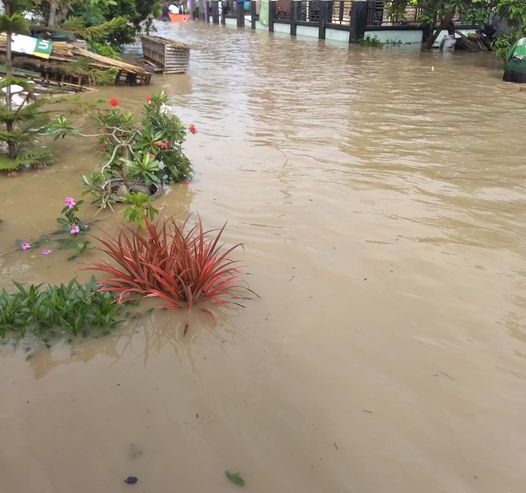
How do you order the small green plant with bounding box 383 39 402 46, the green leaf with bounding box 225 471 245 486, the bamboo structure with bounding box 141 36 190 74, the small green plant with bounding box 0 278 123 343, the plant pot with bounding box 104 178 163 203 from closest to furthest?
the green leaf with bounding box 225 471 245 486 < the small green plant with bounding box 0 278 123 343 < the plant pot with bounding box 104 178 163 203 < the bamboo structure with bounding box 141 36 190 74 < the small green plant with bounding box 383 39 402 46

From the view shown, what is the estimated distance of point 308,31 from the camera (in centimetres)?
2700

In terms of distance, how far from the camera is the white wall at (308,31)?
26.2 metres

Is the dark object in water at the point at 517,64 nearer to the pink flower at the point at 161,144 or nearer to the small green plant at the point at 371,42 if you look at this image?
the small green plant at the point at 371,42

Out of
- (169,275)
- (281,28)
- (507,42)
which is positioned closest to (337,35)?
(281,28)

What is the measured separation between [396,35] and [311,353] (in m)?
21.9

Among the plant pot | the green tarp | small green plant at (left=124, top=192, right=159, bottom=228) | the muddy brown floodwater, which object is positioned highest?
the green tarp

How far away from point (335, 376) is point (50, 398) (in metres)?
1.51

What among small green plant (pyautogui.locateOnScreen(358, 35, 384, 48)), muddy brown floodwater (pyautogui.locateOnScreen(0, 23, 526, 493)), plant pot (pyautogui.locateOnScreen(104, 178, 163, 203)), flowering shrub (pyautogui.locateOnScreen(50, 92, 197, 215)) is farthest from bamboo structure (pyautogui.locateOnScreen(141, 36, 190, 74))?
small green plant (pyautogui.locateOnScreen(358, 35, 384, 48))

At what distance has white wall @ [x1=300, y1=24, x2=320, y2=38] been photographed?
26.2 metres

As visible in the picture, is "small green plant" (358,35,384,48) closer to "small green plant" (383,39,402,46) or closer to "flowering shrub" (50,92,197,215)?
"small green plant" (383,39,402,46)

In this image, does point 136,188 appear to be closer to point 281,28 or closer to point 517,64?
point 517,64

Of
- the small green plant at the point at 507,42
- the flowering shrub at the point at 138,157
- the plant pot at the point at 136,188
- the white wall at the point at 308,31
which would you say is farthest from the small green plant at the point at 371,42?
the plant pot at the point at 136,188

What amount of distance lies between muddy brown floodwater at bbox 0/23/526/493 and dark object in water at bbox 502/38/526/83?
6975 millimetres

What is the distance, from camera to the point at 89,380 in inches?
109
